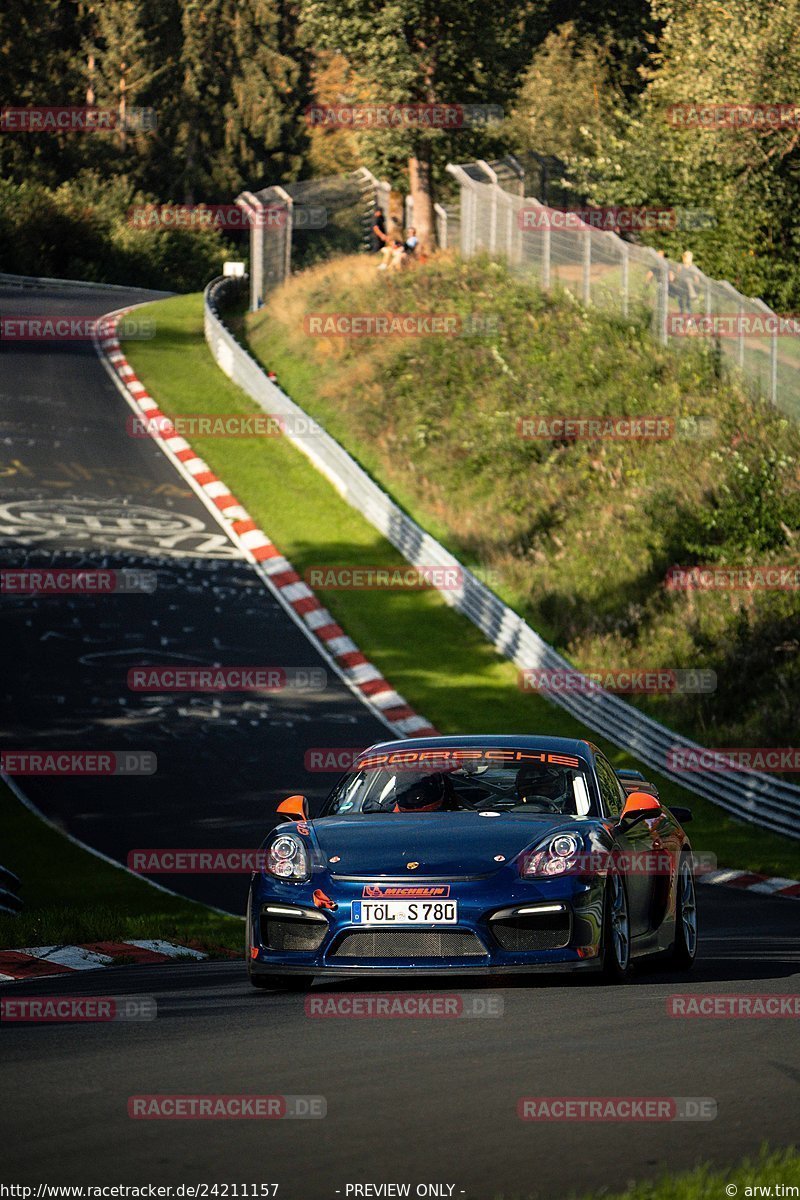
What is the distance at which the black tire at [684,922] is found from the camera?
9.80m

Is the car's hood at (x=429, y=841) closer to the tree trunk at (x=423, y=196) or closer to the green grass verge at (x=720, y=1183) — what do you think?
the green grass verge at (x=720, y=1183)

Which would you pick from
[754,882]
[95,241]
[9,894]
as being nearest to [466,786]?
[9,894]

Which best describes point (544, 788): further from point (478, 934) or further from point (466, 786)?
point (478, 934)

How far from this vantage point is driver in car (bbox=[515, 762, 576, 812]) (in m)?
9.39

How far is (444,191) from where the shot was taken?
51.4 metres

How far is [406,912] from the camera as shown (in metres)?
8.33

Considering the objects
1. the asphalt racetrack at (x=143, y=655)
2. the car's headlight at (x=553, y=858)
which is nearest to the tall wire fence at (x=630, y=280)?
the asphalt racetrack at (x=143, y=655)

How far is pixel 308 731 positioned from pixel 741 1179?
17041mm

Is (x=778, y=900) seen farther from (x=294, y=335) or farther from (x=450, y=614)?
(x=294, y=335)

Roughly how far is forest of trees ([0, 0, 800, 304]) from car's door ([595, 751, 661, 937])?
28645 millimetres

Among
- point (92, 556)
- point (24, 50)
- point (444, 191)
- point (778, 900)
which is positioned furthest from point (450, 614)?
point (24, 50)

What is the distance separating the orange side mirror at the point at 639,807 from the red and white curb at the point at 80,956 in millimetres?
3391

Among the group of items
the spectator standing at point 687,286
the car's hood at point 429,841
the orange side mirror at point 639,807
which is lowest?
the car's hood at point 429,841

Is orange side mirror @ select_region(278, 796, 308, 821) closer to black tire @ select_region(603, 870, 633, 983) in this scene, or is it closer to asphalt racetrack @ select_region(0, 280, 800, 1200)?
asphalt racetrack @ select_region(0, 280, 800, 1200)
